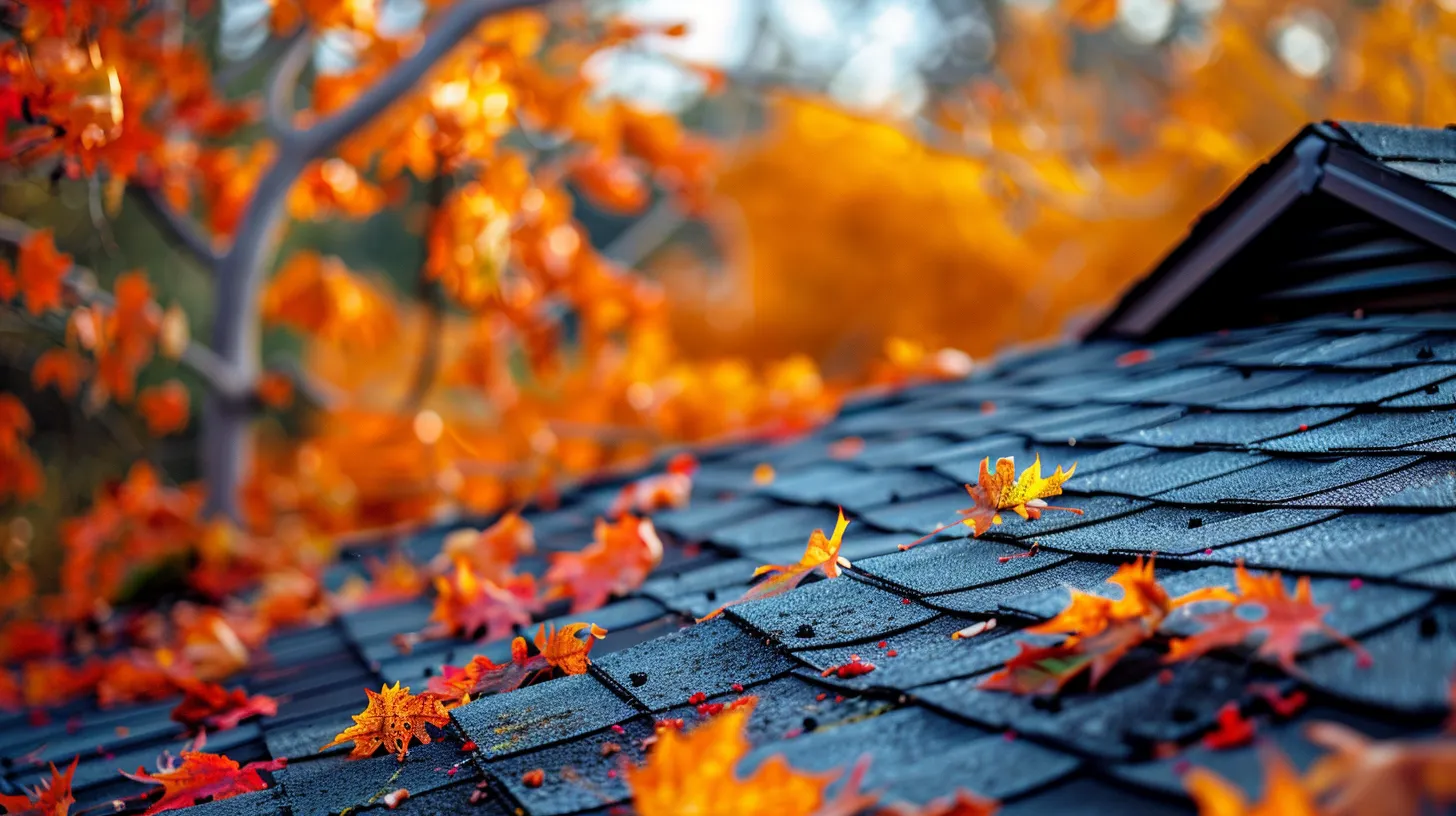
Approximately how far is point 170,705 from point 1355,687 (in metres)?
2.84

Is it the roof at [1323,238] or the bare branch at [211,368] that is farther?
the bare branch at [211,368]

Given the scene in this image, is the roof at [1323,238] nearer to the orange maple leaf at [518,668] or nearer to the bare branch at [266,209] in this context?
the orange maple leaf at [518,668]

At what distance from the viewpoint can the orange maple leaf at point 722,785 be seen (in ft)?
3.83

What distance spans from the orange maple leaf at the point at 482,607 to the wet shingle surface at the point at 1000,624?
9cm

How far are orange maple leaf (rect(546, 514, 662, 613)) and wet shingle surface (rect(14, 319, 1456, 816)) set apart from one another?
0.28 feet

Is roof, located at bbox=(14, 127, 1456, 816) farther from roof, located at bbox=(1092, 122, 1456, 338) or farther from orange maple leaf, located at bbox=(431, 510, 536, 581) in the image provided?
orange maple leaf, located at bbox=(431, 510, 536, 581)

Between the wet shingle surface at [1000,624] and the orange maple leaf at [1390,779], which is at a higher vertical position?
the wet shingle surface at [1000,624]

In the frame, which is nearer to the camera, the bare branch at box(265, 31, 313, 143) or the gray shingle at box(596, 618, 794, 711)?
the gray shingle at box(596, 618, 794, 711)

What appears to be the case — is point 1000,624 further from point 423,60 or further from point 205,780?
point 423,60

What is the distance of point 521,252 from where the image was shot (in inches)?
253

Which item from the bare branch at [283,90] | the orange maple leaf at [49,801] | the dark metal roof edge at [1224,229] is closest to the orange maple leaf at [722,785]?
the orange maple leaf at [49,801]

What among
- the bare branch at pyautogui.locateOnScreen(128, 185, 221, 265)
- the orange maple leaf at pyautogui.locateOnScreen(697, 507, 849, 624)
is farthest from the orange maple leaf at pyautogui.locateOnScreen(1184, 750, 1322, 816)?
the bare branch at pyautogui.locateOnScreen(128, 185, 221, 265)

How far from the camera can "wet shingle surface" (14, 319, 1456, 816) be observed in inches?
46.9

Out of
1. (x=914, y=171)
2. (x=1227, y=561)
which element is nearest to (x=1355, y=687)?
(x=1227, y=561)
